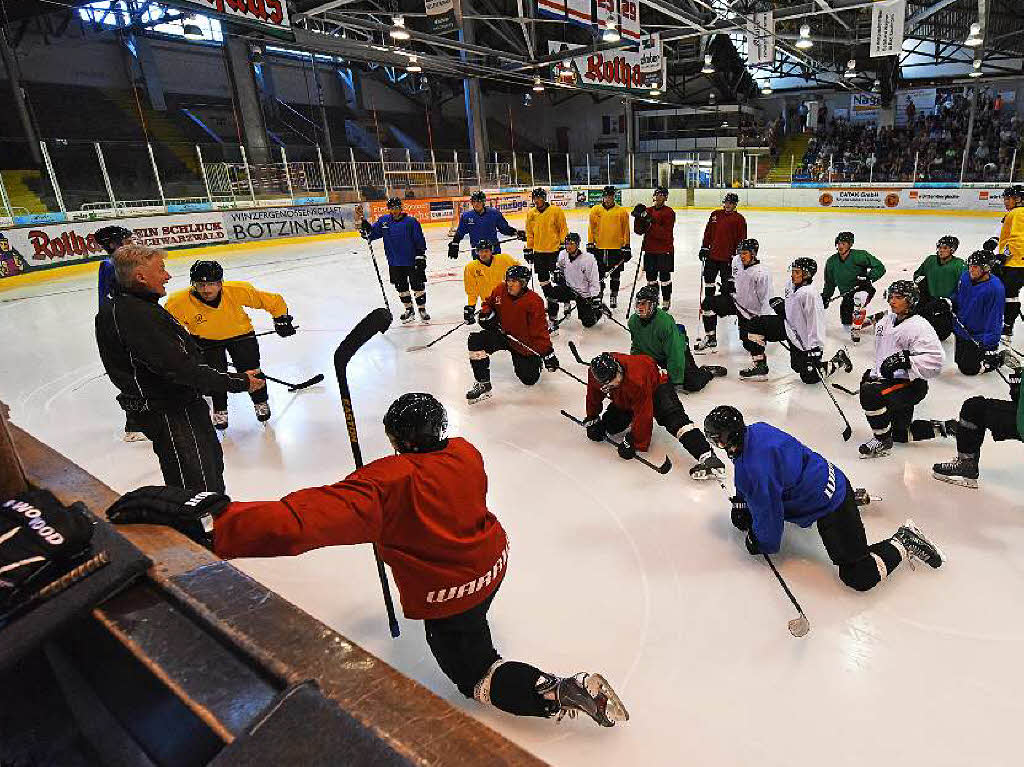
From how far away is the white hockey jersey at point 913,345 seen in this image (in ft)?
11.7

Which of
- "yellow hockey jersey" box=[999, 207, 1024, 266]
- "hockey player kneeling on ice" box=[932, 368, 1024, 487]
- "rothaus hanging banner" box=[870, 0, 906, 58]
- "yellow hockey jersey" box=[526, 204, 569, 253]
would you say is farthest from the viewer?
"rothaus hanging banner" box=[870, 0, 906, 58]

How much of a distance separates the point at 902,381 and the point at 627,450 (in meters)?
1.70

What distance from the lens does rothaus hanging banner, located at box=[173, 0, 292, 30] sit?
26.8 feet

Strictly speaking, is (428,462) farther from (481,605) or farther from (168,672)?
(168,672)

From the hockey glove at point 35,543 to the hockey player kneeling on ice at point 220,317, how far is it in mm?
3115

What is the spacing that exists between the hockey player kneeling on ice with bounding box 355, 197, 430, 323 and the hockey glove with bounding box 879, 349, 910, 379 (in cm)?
491

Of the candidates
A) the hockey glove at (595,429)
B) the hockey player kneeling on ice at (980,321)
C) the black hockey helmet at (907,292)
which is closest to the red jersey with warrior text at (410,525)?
the hockey glove at (595,429)

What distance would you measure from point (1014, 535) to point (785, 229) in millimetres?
12867

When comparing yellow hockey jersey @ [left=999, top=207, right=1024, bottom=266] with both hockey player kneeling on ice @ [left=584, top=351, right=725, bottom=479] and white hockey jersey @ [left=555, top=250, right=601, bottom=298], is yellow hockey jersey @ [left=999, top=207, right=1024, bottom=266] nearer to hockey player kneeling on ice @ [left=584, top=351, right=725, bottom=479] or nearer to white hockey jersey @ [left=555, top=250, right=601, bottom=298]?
white hockey jersey @ [left=555, top=250, right=601, bottom=298]

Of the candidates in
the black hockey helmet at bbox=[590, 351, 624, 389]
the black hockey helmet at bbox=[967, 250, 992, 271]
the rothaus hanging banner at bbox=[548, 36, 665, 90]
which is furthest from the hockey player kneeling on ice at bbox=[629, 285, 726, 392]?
the rothaus hanging banner at bbox=[548, 36, 665, 90]

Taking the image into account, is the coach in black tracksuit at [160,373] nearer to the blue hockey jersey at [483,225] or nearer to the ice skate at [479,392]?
the ice skate at [479,392]

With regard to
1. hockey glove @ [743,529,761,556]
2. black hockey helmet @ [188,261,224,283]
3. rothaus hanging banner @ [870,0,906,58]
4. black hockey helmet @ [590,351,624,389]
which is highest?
rothaus hanging banner @ [870,0,906,58]

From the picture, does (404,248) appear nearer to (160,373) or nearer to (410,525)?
(160,373)

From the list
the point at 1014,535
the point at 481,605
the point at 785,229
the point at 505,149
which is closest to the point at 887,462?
the point at 1014,535
